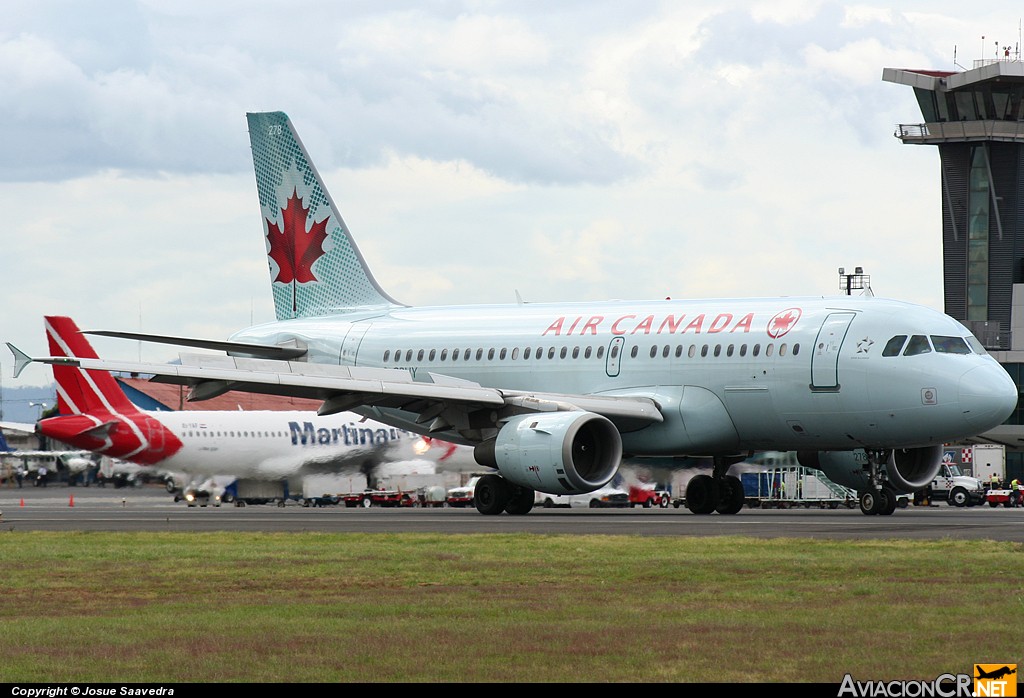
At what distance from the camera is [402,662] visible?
1126 centimetres

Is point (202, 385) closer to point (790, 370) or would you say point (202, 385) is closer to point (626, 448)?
point (626, 448)

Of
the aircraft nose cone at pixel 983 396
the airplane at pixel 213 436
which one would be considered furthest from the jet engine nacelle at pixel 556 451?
the airplane at pixel 213 436

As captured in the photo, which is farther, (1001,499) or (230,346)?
(1001,499)

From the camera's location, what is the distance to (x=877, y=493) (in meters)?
34.2

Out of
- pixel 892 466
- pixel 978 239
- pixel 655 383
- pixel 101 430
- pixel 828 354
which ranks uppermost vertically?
pixel 978 239

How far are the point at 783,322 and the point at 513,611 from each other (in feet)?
64.9

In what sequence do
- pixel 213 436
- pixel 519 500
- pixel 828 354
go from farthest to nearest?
pixel 213 436 < pixel 519 500 < pixel 828 354

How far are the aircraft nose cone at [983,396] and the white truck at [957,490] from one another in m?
22.3

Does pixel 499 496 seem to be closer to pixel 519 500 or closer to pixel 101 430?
pixel 519 500

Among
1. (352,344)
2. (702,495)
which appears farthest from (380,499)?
(702,495)

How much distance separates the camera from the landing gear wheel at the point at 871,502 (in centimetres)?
3409

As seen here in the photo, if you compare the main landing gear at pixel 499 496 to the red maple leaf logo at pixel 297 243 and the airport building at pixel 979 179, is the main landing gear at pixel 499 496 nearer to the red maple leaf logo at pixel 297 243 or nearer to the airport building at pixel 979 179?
the red maple leaf logo at pixel 297 243

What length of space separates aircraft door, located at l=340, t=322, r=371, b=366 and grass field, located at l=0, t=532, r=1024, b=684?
57.4ft

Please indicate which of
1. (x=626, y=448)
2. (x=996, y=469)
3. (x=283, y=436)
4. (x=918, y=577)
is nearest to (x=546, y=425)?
(x=626, y=448)
